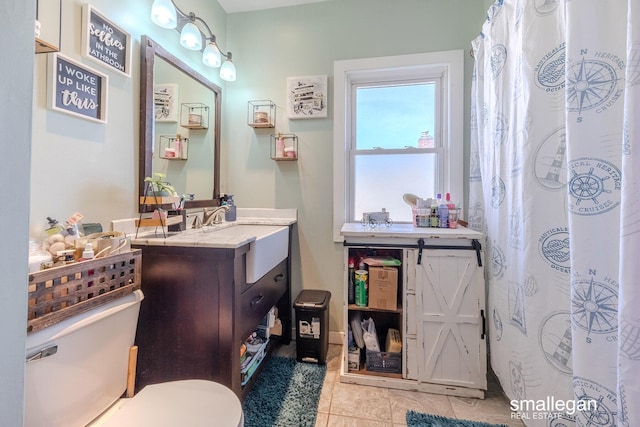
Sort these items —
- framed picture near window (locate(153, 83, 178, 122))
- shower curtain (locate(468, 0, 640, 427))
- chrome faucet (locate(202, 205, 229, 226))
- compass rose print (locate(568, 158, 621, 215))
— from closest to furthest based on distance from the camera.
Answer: shower curtain (locate(468, 0, 640, 427)), compass rose print (locate(568, 158, 621, 215)), framed picture near window (locate(153, 83, 178, 122)), chrome faucet (locate(202, 205, 229, 226))

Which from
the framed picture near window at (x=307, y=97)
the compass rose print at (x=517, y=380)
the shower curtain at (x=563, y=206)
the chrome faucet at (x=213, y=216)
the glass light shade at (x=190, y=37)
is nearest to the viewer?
the shower curtain at (x=563, y=206)

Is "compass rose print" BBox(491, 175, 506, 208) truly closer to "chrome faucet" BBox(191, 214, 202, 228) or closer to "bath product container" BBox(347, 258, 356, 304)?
"bath product container" BBox(347, 258, 356, 304)

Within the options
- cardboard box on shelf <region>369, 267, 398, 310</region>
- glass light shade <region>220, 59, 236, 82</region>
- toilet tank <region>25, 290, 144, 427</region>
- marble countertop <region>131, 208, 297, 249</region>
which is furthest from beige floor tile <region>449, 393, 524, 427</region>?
glass light shade <region>220, 59, 236, 82</region>

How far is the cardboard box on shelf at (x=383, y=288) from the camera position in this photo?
Answer: 1.57 metres

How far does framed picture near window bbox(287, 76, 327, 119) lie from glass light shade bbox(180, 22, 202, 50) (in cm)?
68

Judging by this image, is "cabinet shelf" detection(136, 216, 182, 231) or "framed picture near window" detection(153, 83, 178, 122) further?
"framed picture near window" detection(153, 83, 178, 122)

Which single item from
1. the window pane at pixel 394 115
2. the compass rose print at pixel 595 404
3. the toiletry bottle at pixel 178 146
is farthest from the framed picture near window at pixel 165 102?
the compass rose print at pixel 595 404

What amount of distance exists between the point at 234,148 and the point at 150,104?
0.80 m

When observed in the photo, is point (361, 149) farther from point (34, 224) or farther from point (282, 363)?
→ point (34, 224)

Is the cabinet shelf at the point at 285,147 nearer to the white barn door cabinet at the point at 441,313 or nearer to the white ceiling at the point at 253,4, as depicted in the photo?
the white barn door cabinet at the point at 441,313

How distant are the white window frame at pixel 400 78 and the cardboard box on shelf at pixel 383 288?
50 cm

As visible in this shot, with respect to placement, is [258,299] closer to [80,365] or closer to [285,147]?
[80,365]

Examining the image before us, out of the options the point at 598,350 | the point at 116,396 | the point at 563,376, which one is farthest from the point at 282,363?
the point at 598,350

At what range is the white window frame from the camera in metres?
1.89
